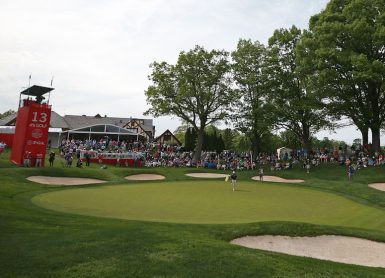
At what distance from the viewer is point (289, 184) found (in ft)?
112

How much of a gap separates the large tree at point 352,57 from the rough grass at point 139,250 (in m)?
25.2

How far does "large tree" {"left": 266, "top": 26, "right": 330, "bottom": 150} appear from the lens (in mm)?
46281

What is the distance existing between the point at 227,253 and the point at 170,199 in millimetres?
12298

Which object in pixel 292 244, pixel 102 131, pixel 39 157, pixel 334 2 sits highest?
pixel 334 2

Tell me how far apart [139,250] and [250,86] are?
43.1m

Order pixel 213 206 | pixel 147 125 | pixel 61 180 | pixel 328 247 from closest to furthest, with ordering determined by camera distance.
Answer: pixel 328 247
pixel 213 206
pixel 61 180
pixel 147 125

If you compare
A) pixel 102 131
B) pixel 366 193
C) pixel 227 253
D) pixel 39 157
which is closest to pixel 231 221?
pixel 227 253

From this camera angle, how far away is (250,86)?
51.1 m

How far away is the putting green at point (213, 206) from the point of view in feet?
58.7

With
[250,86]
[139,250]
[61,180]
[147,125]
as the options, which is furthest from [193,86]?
[147,125]

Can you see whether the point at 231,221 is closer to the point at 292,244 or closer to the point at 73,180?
the point at 292,244

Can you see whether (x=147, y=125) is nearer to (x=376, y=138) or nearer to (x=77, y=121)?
(x=77, y=121)

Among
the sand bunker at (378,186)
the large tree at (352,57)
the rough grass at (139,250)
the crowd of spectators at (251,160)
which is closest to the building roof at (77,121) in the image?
the crowd of spectators at (251,160)

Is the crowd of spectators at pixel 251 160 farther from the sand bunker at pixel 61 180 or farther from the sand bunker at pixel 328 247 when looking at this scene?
the sand bunker at pixel 328 247
